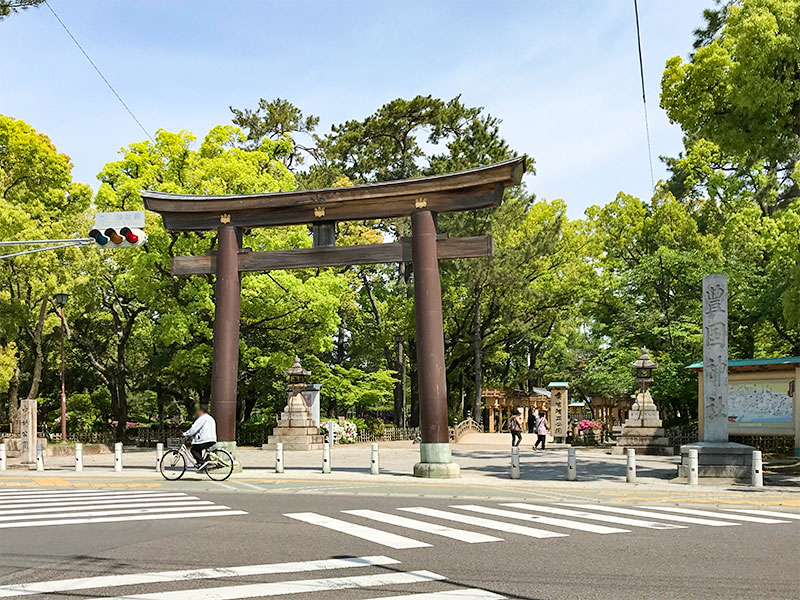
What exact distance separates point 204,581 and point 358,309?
4120cm

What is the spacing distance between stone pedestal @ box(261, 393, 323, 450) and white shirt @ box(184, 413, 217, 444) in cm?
1554

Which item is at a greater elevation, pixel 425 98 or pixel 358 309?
pixel 425 98

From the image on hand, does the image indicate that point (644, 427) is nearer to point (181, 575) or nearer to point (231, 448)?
point (231, 448)

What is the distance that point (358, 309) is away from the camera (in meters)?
48.8

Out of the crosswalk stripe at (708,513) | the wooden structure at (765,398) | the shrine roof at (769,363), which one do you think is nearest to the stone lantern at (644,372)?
the wooden structure at (765,398)

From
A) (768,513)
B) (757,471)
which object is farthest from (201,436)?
(757,471)

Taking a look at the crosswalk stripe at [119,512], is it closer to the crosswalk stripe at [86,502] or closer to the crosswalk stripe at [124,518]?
the crosswalk stripe at [124,518]

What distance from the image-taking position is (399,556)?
897cm

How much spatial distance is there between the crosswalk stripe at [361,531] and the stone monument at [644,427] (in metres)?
21.1

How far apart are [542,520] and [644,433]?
20.3 meters

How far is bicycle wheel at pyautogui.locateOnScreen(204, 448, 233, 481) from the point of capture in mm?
19328

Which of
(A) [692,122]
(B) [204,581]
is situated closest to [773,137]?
(A) [692,122]

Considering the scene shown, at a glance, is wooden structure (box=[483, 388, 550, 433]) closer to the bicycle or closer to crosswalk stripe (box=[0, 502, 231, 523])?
the bicycle

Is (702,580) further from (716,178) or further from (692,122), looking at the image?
(716,178)
